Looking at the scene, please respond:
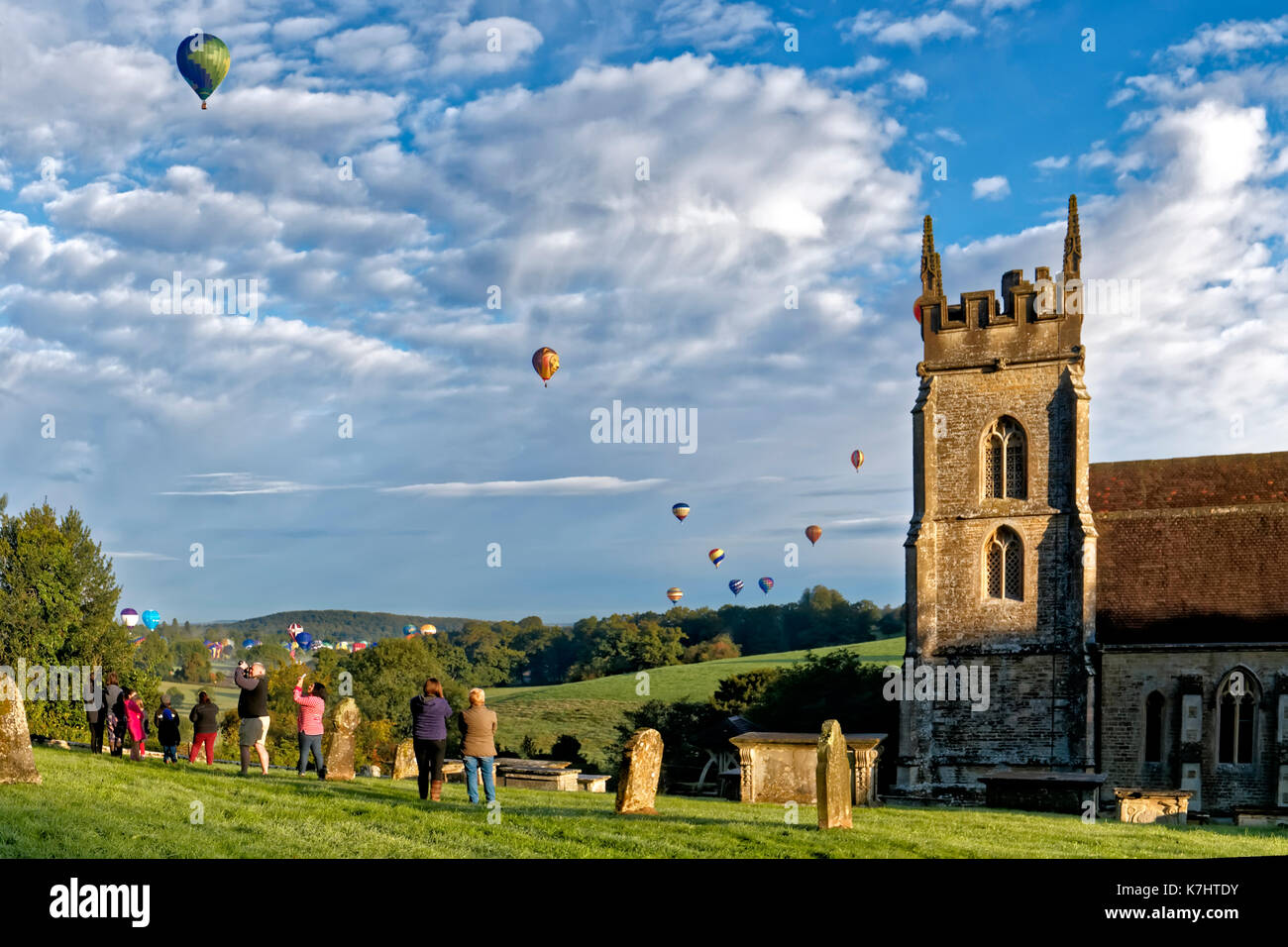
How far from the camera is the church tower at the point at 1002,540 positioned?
35656 mm

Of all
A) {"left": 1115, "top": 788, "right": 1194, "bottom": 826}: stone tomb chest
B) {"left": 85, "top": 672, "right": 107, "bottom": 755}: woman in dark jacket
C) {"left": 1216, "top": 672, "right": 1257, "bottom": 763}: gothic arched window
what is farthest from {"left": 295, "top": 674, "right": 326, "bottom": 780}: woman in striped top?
{"left": 1216, "top": 672, "right": 1257, "bottom": 763}: gothic arched window

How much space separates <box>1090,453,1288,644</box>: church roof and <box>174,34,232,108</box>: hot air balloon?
32.9 m

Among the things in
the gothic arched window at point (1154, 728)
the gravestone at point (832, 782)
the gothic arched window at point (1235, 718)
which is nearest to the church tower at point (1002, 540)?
the gothic arched window at point (1154, 728)

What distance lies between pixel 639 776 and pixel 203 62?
27763mm

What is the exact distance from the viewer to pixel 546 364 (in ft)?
147

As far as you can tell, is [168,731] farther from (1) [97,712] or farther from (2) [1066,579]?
(2) [1066,579]

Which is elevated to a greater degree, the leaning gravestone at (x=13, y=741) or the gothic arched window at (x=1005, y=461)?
the gothic arched window at (x=1005, y=461)

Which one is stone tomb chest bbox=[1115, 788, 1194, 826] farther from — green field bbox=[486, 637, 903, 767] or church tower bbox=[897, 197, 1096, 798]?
green field bbox=[486, 637, 903, 767]

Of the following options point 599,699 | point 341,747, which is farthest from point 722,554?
point 341,747

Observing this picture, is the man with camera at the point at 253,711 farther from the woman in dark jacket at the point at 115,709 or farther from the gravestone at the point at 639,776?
the gravestone at the point at 639,776

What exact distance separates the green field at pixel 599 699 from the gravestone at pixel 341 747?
48.4m
